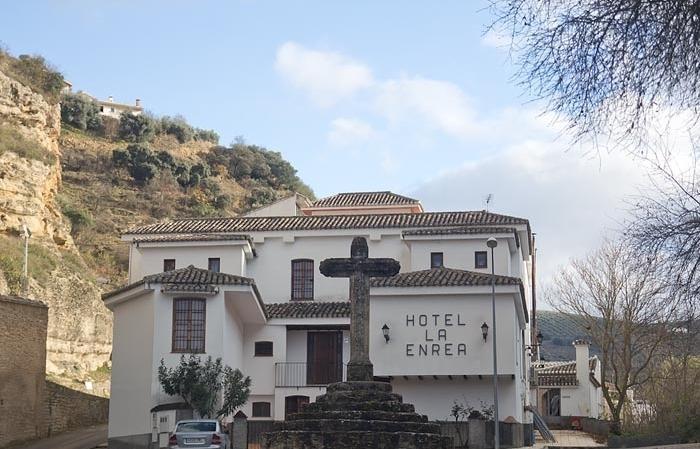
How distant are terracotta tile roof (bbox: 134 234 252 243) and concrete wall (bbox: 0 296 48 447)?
897cm

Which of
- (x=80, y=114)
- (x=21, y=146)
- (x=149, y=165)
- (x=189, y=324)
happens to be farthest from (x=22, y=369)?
(x=80, y=114)

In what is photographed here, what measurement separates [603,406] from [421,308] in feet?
112

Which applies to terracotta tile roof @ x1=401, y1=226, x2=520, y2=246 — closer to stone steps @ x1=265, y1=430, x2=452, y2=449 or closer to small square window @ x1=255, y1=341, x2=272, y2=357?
small square window @ x1=255, y1=341, x2=272, y2=357

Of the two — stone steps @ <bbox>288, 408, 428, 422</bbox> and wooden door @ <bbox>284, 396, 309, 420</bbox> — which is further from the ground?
wooden door @ <bbox>284, 396, 309, 420</bbox>

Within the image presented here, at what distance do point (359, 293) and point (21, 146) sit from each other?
113ft

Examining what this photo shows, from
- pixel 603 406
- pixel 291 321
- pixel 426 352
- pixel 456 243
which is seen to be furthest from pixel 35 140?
pixel 603 406

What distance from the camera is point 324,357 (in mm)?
43281

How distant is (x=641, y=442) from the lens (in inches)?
1248

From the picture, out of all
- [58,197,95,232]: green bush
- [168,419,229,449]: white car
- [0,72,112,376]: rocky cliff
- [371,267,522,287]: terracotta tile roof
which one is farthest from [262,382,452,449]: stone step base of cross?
[58,197,95,232]: green bush

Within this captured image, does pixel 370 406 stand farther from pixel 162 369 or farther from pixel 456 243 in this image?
pixel 456 243

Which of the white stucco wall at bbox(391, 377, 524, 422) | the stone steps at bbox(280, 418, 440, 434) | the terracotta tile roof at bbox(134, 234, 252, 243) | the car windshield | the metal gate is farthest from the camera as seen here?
the terracotta tile roof at bbox(134, 234, 252, 243)

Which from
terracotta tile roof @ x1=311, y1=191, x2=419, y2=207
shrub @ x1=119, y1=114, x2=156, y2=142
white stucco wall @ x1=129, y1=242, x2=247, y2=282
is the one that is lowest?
white stucco wall @ x1=129, y1=242, x2=247, y2=282

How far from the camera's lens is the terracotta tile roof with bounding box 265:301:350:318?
42.9m

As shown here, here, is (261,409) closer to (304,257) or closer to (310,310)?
(310,310)
